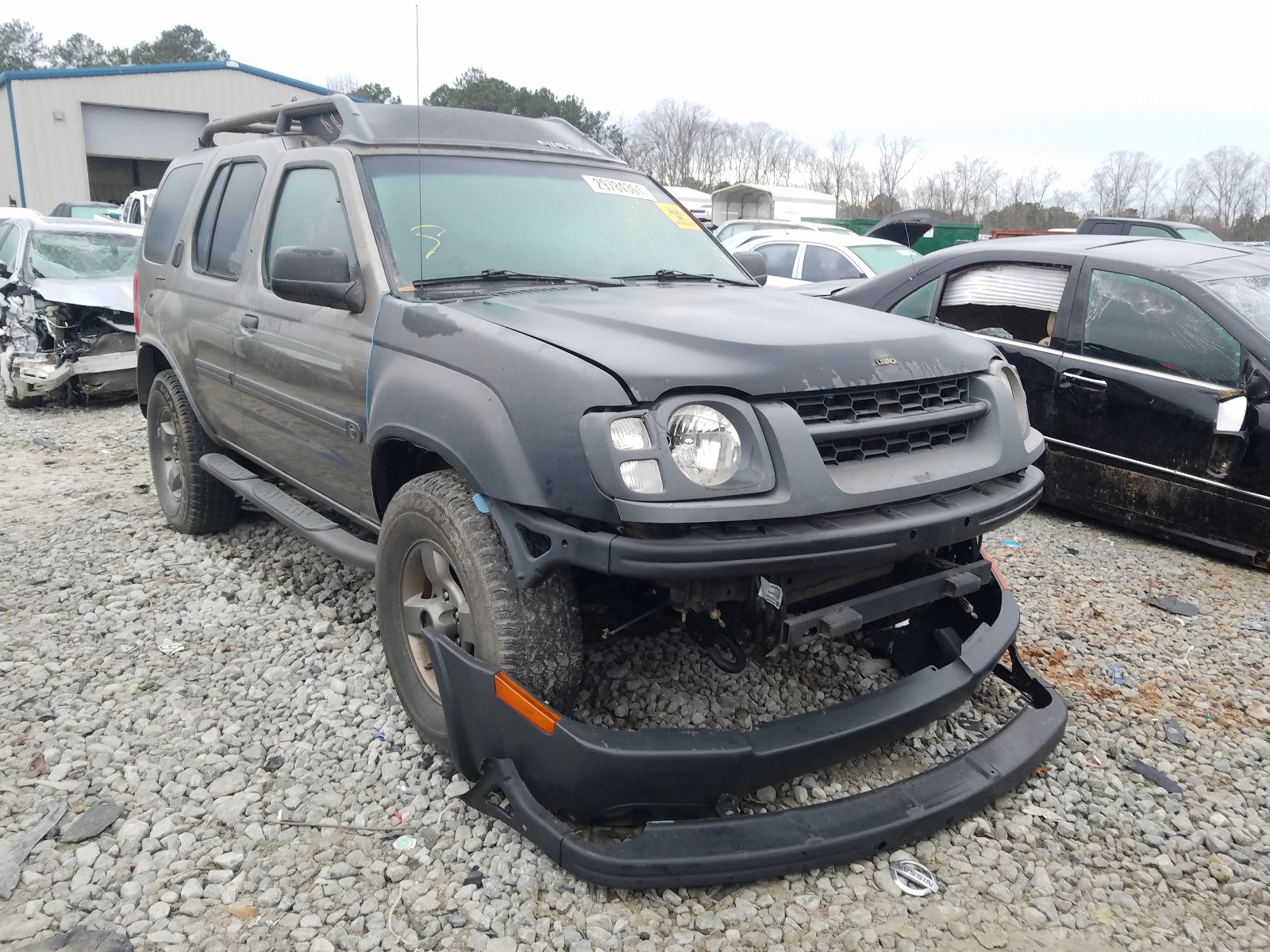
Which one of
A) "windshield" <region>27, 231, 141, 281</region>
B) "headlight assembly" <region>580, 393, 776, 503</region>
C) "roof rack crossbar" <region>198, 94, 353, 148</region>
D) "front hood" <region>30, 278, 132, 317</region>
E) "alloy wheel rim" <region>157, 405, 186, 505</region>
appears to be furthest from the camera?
"windshield" <region>27, 231, 141, 281</region>

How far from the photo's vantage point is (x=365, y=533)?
168 inches

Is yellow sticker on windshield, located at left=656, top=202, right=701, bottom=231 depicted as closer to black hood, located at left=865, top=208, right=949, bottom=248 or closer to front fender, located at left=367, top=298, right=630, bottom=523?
front fender, located at left=367, top=298, right=630, bottom=523

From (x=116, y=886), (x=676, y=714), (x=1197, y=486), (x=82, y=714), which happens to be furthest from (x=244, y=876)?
(x=1197, y=486)

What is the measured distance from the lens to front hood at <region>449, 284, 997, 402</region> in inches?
93.0

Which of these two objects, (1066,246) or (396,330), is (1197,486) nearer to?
(1066,246)

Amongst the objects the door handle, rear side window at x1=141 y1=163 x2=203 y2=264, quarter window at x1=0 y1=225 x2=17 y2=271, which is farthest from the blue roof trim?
the door handle

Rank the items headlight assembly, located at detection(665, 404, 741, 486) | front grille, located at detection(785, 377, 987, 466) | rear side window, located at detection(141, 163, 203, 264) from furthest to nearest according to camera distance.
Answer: rear side window, located at detection(141, 163, 203, 264)
front grille, located at detection(785, 377, 987, 466)
headlight assembly, located at detection(665, 404, 741, 486)

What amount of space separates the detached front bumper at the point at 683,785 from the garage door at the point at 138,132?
31.7 meters

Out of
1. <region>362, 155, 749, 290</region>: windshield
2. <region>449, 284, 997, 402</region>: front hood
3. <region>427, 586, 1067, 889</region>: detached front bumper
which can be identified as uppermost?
<region>362, 155, 749, 290</region>: windshield

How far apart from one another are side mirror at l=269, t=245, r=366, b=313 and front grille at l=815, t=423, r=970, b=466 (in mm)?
1657

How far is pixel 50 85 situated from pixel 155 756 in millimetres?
31814

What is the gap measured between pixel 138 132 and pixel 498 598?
32756 mm

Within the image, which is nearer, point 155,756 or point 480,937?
point 480,937

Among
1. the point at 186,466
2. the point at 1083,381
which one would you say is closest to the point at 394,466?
the point at 186,466
